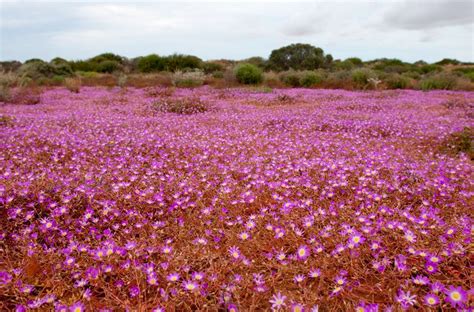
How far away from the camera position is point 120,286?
238cm

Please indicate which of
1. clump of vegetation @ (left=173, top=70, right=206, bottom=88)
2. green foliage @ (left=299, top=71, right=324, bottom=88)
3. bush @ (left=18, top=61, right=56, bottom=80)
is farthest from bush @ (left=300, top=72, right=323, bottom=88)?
bush @ (left=18, top=61, right=56, bottom=80)

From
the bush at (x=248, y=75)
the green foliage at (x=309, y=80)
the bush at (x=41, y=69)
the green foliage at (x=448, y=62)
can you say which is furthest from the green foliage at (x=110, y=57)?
the green foliage at (x=448, y=62)

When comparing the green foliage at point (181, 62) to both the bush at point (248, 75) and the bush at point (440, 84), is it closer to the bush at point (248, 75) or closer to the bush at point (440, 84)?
the bush at point (248, 75)

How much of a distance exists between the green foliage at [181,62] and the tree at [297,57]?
956cm

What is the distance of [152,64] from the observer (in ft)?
123

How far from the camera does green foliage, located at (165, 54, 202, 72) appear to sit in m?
37.3

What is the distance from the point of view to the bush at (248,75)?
68.1 feet

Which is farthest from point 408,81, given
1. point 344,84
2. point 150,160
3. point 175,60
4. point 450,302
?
point 175,60

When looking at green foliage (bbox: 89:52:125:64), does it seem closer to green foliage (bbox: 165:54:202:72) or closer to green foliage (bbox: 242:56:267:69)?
green foliage (bbox: 165:54:202:72)

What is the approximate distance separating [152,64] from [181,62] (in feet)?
10.8

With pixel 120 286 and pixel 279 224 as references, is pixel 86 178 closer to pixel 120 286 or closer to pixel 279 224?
pixel 120 286

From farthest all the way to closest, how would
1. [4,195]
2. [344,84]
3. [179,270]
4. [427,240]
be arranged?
[344,84], [4,195], [427,240], [179,270]

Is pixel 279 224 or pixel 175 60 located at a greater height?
pixel 175 60

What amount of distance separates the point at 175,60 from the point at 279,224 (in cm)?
3743
